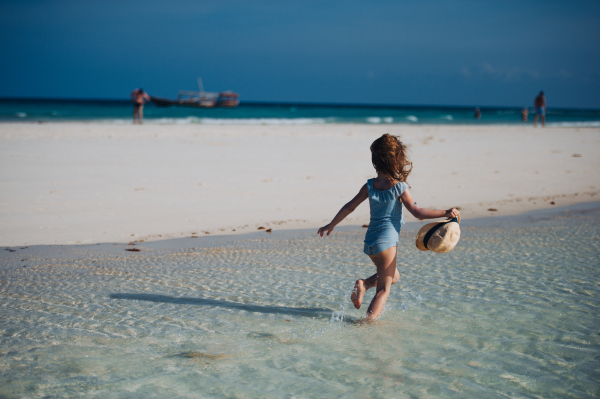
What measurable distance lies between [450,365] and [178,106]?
59.3m

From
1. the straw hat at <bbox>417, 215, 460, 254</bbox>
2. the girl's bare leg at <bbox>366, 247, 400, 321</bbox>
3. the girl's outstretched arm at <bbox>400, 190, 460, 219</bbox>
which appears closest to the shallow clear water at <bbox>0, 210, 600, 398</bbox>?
the girl's bare leg at <bbox>366, 247, 400, 321</bbox>

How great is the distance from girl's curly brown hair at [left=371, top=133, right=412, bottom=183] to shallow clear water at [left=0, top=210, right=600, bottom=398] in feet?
3.57

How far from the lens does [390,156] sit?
3.31m

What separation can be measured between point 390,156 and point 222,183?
596 cm

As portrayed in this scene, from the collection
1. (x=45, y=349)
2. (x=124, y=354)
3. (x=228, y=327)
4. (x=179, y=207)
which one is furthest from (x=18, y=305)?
(x=179, y=207)

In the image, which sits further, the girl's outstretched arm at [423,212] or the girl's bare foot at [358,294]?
the girl's bare foot at [358,294]

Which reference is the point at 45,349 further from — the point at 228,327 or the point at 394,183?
the point at 394,183

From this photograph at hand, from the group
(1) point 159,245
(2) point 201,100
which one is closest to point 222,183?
(1) point 159,245

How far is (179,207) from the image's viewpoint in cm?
718

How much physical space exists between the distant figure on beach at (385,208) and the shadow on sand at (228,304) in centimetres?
42

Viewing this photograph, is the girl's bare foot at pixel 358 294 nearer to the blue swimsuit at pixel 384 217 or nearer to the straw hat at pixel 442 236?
the blue swimsuit at pixel 384 217

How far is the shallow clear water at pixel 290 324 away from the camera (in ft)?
8.95

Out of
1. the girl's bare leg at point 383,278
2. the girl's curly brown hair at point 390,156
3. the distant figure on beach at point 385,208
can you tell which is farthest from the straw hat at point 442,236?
the girl's curly brown hair at point 390,156

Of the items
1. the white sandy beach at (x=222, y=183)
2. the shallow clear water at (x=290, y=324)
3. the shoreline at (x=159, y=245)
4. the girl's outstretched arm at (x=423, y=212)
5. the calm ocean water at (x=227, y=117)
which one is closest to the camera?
the shallow clear water at (x=290, y=324)
